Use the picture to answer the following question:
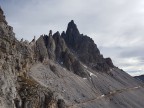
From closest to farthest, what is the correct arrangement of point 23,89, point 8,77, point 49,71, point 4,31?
1. point 8,77
2. point 23,89
3. point 4,31
4. point 49,71

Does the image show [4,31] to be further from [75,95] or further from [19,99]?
[75,95]

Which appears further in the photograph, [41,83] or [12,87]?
[41,83]

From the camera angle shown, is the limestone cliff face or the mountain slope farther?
the mountain slope

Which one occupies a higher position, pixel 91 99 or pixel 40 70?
pixel 40 70

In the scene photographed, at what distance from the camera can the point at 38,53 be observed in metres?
179

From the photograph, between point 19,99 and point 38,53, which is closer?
point 19,99

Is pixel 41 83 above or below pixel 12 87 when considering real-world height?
above

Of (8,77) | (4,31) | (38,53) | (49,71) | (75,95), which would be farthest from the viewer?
(38,53)

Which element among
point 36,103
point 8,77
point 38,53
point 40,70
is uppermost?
point 38,53

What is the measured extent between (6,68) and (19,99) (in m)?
9.13

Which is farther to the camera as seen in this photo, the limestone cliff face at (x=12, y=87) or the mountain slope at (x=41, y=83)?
the mountain slope at (x=41, y=83)

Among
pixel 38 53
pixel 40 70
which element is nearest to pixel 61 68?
pixel 38 53

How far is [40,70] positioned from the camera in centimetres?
15825

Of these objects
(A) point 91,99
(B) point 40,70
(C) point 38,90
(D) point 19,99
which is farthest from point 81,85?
(D) point 19,99
